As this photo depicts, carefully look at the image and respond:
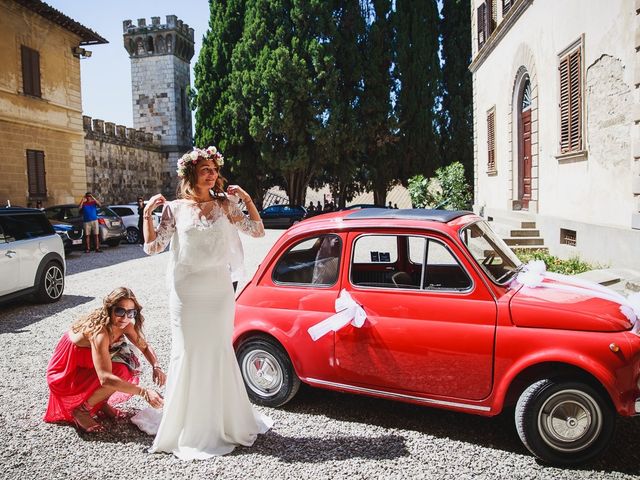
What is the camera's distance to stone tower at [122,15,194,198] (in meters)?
34.8

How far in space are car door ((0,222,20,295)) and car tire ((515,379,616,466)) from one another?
283 inches

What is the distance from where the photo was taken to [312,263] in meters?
4.27

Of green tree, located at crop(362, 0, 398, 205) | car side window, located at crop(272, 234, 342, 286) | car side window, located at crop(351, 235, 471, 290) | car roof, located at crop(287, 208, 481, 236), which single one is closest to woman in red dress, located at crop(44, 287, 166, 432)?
car side window, located at crop(272, 234, 342, 286)

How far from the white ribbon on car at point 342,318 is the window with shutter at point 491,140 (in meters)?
13.9

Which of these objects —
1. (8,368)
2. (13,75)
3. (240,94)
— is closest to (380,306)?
(8,368)

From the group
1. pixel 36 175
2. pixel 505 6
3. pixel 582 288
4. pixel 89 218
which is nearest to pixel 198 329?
pixel 582 288

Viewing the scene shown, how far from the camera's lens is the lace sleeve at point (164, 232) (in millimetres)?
3568

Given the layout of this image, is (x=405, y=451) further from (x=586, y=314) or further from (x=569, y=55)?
(x=569, y=55)

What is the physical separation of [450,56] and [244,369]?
31.5 m

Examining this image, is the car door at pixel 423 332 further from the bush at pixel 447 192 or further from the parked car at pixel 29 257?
the bush at pixel 447 192

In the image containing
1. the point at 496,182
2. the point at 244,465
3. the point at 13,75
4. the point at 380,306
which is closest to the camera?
the point at 244,465

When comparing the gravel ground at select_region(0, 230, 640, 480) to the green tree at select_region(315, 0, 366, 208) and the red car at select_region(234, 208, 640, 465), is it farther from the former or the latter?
the green tree at select_region(315, 0, 366, 208)

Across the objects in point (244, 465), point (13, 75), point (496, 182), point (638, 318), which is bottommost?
point (244, 465)

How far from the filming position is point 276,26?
94.2 feet
